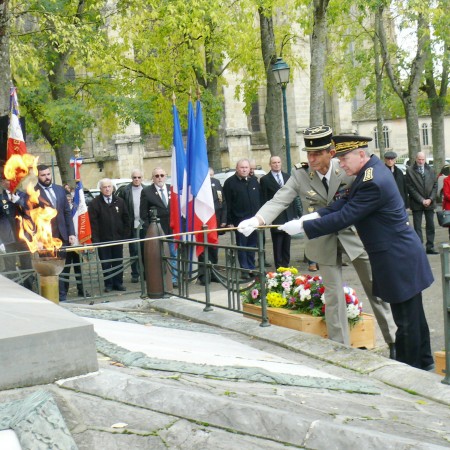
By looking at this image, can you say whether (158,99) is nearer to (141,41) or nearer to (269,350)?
(141,41)

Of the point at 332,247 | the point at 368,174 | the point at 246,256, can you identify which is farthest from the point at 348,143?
the point at 246,256

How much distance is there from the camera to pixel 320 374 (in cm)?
627

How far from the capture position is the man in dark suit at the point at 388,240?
6.67 metres

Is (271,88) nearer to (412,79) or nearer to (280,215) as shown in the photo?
(412,79)

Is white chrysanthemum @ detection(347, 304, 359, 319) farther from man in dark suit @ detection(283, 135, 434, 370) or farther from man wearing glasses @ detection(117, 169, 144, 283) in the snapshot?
man wearing glasses @ detection(117, 169, 144, 283)

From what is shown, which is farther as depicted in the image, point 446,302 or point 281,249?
point 281,249

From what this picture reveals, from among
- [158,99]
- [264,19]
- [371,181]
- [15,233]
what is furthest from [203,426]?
[158,99]

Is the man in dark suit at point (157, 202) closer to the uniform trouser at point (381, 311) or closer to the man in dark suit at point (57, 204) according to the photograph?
the man in dark suit at point (57, 204)

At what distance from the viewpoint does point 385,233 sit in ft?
22.1

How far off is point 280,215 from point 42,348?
9.57 meters

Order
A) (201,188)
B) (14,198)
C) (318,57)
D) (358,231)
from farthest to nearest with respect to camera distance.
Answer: (318,57)
(201,188)
(14,198)
(358,231)

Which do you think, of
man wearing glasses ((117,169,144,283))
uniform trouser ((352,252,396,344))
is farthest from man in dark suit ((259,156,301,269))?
uniform trouser ((352,252,396,344))

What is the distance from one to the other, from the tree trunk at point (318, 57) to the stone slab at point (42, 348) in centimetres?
1330

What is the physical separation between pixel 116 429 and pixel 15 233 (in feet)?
23.7
